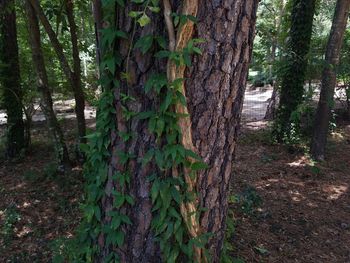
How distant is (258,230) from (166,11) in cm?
275

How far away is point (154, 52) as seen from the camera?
176cm

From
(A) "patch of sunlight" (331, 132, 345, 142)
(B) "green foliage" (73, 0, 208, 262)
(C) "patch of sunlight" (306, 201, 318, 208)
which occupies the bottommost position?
(C) "patch of sunlight" (306, 201, 318, 208)

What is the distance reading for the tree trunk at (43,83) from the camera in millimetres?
4973

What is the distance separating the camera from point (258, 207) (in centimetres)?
430

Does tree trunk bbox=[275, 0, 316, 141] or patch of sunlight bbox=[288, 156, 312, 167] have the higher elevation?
tree trunk bbox=[275, 0, 316, 141]

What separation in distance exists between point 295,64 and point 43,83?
5.17 m

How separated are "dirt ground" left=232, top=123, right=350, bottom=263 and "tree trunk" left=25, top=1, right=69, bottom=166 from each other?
2823mm

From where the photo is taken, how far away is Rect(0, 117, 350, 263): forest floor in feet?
11.1

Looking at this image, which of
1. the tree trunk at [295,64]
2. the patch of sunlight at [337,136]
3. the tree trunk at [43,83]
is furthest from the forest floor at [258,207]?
the patch of sunlight at [337,136]

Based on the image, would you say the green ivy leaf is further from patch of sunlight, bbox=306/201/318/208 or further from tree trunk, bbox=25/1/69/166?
tree trunk, bbox=25/1/69/166

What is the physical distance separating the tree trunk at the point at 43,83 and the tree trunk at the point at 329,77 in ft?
15.3

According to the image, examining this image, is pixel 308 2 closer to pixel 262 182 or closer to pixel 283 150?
pixel 283 150

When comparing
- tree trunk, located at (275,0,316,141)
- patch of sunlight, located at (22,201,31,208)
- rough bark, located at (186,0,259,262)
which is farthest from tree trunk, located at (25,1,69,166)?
tree trunk, located at (275,0,316,141)

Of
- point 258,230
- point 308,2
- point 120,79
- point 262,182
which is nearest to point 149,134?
point 120,79
